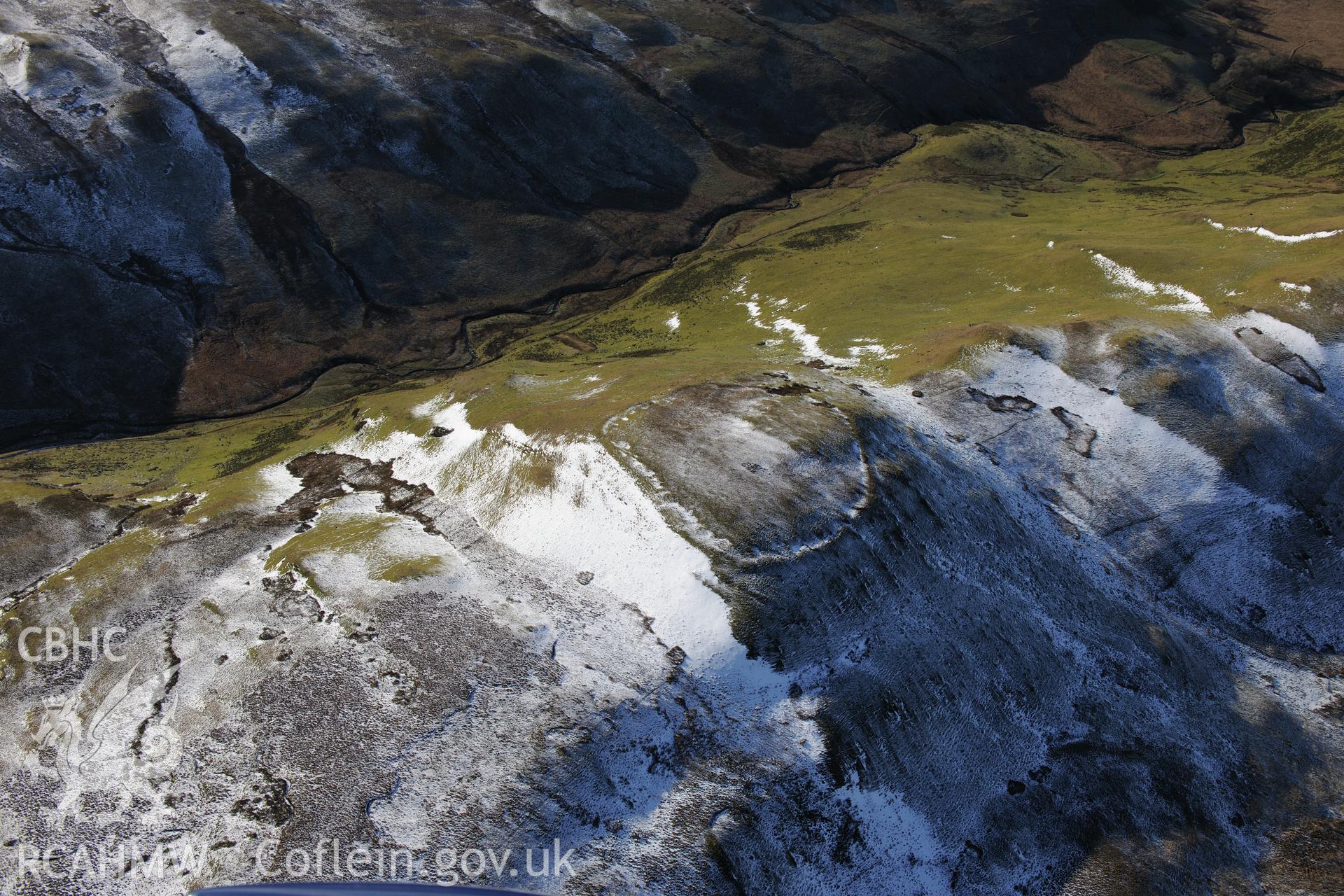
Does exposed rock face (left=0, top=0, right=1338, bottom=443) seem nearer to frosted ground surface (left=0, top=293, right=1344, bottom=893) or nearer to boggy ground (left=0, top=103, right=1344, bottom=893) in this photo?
boggy ground (left=0, top=103, right=1344, bottom=893)

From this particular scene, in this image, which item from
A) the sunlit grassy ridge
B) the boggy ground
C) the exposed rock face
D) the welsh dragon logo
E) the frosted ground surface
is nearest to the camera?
the frosted ground surface

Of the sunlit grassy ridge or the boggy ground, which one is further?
the sunlit grassy ridge

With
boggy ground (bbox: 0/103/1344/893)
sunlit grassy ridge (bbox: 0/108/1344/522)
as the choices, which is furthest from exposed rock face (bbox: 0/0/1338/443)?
boggy ground (bbox: 0/103/1344/893)

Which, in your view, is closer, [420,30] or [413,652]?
[413,652]

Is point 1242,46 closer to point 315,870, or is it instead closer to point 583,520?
point 583,520

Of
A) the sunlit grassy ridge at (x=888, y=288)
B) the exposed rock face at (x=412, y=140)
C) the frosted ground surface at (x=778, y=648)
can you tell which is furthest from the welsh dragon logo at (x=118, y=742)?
the exposed rock face at (x=412, y=140)

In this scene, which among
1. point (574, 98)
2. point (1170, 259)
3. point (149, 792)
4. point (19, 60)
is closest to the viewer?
point (149, 792)

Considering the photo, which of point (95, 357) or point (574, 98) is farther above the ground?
point (574, 98)

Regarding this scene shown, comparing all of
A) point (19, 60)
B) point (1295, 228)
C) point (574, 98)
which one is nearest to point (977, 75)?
point (574, 98)
